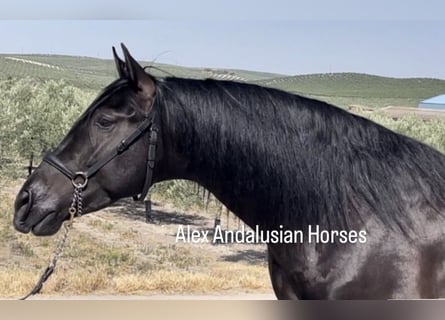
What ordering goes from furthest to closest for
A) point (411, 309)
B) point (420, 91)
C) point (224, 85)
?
1. point (420, 91)
2. point (224, 85)
3. point (411, 309)

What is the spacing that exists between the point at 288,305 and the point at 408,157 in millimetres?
625

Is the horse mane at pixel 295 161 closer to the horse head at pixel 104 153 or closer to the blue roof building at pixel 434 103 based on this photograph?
the horse head at pixel 104 153

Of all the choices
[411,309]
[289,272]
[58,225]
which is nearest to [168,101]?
[58,225]

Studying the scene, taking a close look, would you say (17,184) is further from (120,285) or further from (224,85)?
(224,85)

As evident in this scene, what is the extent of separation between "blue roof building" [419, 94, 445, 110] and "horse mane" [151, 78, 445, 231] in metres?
1.30

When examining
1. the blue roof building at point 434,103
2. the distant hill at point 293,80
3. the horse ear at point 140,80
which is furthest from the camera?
the blue roof building at point 434,103

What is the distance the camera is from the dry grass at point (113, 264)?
3014 millimetres

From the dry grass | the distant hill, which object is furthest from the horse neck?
the dry grass

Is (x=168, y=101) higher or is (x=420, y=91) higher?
(x=420, y=91)

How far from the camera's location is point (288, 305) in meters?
1.60

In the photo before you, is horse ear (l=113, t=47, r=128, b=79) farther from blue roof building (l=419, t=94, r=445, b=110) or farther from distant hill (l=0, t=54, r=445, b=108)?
blue roof building (l=419, t=94, r=445, b=110)

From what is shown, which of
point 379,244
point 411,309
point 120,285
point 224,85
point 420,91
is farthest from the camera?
point 120,285

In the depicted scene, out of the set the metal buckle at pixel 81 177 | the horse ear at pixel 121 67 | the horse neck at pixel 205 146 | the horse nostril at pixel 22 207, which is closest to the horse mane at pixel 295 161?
the horse neck at pixel 205 146

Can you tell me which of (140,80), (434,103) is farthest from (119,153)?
(434,103)
